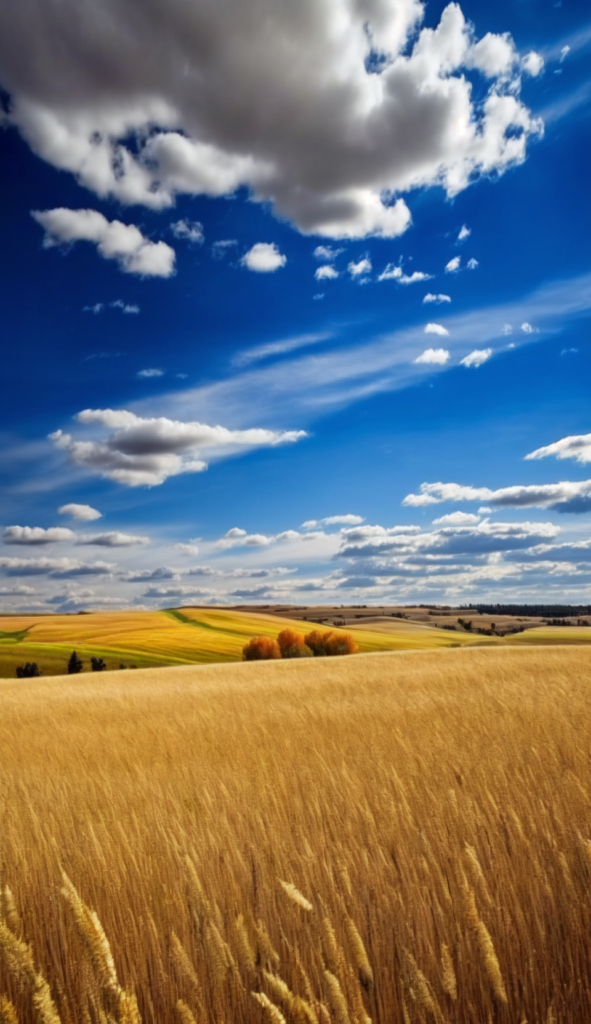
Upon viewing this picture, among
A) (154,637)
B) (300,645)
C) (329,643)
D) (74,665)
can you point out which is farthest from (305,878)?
(329,643)

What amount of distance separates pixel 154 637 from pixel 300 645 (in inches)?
537

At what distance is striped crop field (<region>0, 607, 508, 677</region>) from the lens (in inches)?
1977

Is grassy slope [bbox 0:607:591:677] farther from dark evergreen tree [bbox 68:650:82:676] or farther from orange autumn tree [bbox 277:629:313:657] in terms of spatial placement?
orange autumn tree [bbox 277:629:313:657]

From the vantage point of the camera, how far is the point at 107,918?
4.92 m

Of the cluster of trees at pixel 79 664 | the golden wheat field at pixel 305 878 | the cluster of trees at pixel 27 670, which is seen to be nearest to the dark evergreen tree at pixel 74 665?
the cluster of trees at pixel 79 664

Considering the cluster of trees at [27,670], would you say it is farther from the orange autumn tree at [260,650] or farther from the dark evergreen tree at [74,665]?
the orange autumn tree at [260,650]

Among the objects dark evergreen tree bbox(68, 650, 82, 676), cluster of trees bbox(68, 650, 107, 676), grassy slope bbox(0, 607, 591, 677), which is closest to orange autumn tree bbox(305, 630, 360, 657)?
grassy slope bbox(0, 607, 591, 677)

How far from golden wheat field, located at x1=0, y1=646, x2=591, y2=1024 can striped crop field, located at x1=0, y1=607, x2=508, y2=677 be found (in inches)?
1735

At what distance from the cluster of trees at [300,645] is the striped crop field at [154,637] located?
59.5 inches

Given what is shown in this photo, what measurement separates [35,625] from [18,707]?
198ft

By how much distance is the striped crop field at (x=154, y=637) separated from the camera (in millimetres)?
50219

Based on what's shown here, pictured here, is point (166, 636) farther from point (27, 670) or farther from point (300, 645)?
point (27, 670)

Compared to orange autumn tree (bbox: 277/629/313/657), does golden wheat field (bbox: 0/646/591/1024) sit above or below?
above

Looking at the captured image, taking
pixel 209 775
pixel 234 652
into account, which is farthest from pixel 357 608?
pixel 209 775
